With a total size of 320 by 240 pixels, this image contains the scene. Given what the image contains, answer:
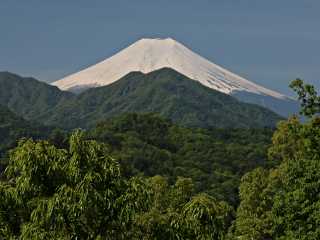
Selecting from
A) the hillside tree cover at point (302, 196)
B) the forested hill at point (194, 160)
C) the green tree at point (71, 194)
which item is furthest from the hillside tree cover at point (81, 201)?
the forested hill at point (194, 160)

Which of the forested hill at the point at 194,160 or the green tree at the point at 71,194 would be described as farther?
the forested hill at the point at 194,160

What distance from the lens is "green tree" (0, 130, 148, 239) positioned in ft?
28.0

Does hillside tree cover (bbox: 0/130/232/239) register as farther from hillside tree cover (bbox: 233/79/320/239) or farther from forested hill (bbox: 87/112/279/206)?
forested hill (bbox: 87/112/279/206)

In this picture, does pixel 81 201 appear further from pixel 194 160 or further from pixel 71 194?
pixel 194 160

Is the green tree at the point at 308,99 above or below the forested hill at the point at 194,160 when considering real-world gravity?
above

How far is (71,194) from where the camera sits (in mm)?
8453

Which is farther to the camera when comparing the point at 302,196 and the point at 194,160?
the point at 194,160

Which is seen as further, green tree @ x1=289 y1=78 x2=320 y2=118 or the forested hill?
the forested hill

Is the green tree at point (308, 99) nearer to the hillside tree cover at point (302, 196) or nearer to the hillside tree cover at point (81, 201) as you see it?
the hillside tree cover at point (302, 196)

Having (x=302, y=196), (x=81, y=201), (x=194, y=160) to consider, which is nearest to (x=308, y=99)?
(x=302, y=196)

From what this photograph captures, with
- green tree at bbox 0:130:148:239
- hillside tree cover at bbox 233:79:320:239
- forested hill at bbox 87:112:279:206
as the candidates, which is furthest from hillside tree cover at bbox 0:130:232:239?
forested hill at bbox 87:112:279:206

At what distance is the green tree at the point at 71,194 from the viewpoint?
855cm

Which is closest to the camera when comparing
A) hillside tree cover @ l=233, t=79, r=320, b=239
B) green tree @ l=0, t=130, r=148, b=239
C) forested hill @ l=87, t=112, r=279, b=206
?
green tree @ l=0, t=130, r=148, b=239

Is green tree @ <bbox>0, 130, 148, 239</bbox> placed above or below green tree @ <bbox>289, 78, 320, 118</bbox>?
below
